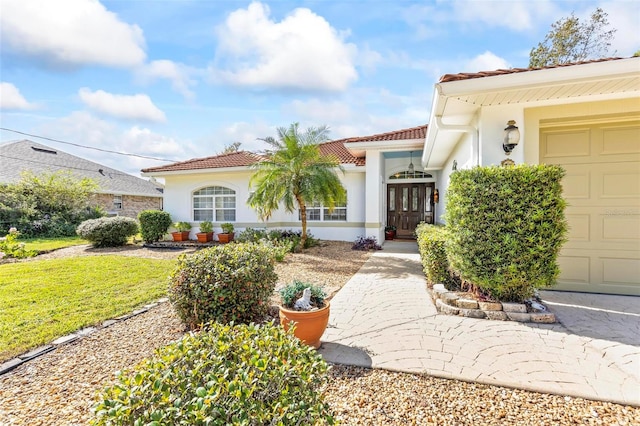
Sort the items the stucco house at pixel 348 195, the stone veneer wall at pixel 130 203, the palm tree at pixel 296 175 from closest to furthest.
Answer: the palm tree at pixel 296 175 < the stucco house at pixel 348 195 < the stone veneer wall at pixel 130 203

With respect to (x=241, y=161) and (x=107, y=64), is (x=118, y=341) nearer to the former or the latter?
(x=107, y=64)

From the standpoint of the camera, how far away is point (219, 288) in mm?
3857

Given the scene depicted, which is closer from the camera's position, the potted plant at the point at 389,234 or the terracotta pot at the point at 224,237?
the terracotta pot at the point at 224,237

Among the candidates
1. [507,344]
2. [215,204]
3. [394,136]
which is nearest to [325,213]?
[394,136]

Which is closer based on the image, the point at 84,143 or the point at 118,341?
the point at 118,341

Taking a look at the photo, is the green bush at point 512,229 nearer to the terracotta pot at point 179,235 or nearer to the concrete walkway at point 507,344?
the concrete walkway at point 507,344

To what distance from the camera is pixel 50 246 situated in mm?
12656

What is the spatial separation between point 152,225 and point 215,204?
3009 millimetres

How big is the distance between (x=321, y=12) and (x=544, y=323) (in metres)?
7.64

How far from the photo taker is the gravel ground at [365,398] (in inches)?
92.8

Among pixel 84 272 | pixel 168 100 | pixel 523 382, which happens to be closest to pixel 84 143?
pixel 168 100

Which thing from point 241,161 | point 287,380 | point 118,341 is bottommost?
point 118,341

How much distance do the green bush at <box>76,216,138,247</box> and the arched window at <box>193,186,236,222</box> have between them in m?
3.03

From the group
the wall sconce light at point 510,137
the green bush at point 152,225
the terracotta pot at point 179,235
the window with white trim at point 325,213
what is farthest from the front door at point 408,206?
the green bush at point 152,225
